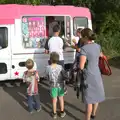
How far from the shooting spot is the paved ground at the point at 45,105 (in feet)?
21.5

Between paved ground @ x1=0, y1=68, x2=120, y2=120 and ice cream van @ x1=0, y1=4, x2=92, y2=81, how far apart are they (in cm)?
63

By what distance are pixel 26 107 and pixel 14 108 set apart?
26 centimetres

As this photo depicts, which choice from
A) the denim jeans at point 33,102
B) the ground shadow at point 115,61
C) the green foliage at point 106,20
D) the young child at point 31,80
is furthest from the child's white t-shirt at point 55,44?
the green foliage at point 106,20

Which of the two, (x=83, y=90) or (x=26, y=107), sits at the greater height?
(x=83, y=90)

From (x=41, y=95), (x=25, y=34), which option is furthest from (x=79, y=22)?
(x=41, y=95)

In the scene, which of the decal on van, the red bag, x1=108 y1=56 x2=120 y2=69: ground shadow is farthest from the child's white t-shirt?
x1=108 y1=56 x2=120 y2=69: ground shadow

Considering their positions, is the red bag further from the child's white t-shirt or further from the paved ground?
the child's white t-shirt

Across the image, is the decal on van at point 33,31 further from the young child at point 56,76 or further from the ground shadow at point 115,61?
the ground shadow at point 115,61

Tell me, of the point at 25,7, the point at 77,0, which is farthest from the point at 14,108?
the point at 77,0

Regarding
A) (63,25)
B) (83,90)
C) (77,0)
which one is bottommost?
(83,90)

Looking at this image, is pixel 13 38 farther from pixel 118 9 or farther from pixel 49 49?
pixel 118 9

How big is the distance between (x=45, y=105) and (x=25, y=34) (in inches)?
101

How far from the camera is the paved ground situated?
6566 millimetres

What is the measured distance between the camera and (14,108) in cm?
719
